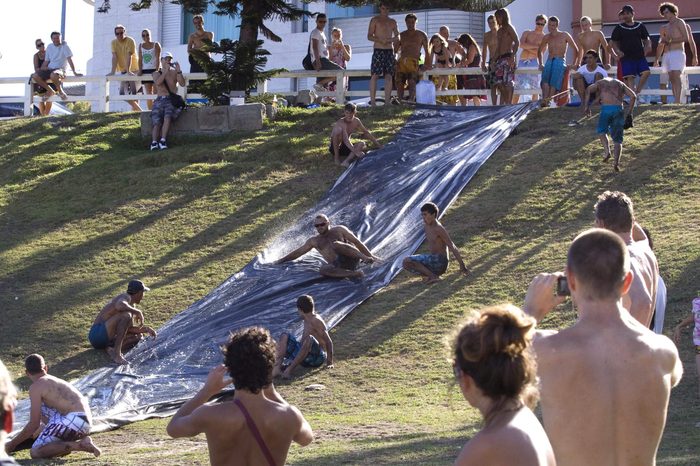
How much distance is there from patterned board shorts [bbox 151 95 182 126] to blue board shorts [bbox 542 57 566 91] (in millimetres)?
7165

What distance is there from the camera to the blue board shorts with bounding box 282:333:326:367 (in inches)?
483

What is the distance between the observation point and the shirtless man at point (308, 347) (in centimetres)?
1223

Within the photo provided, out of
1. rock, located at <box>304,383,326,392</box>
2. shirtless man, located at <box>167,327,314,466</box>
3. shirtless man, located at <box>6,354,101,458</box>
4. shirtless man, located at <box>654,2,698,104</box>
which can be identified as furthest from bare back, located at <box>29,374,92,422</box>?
shirtless man, located at <box>654,2,698,104</box>

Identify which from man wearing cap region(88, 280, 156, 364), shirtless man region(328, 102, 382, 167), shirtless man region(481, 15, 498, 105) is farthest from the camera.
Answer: shirtless man region(481, 15, 498, 105)

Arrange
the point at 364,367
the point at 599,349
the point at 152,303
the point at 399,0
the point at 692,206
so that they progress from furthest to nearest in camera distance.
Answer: the point at 399,0 < the point at 692,206 < the point at 152,303 < the point at 364,367 < the point at 599,349

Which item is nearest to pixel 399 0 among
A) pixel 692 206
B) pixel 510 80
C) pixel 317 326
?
pixel 510 80

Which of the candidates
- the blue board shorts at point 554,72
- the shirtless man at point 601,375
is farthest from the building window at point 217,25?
the shirtless man at point 601,375

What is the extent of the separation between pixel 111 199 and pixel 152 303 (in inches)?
191

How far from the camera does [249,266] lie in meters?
15.4

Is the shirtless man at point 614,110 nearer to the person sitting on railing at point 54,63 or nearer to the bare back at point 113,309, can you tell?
the bare back at point 113,309

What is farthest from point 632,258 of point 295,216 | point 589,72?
point 589,72

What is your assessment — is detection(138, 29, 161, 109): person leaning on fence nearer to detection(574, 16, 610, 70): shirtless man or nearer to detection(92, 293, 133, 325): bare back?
detection(574, 16, 610, 70): shirtless man

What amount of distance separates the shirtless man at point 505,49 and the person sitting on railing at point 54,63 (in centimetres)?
1002

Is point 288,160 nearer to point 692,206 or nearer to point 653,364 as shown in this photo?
point 692,206
